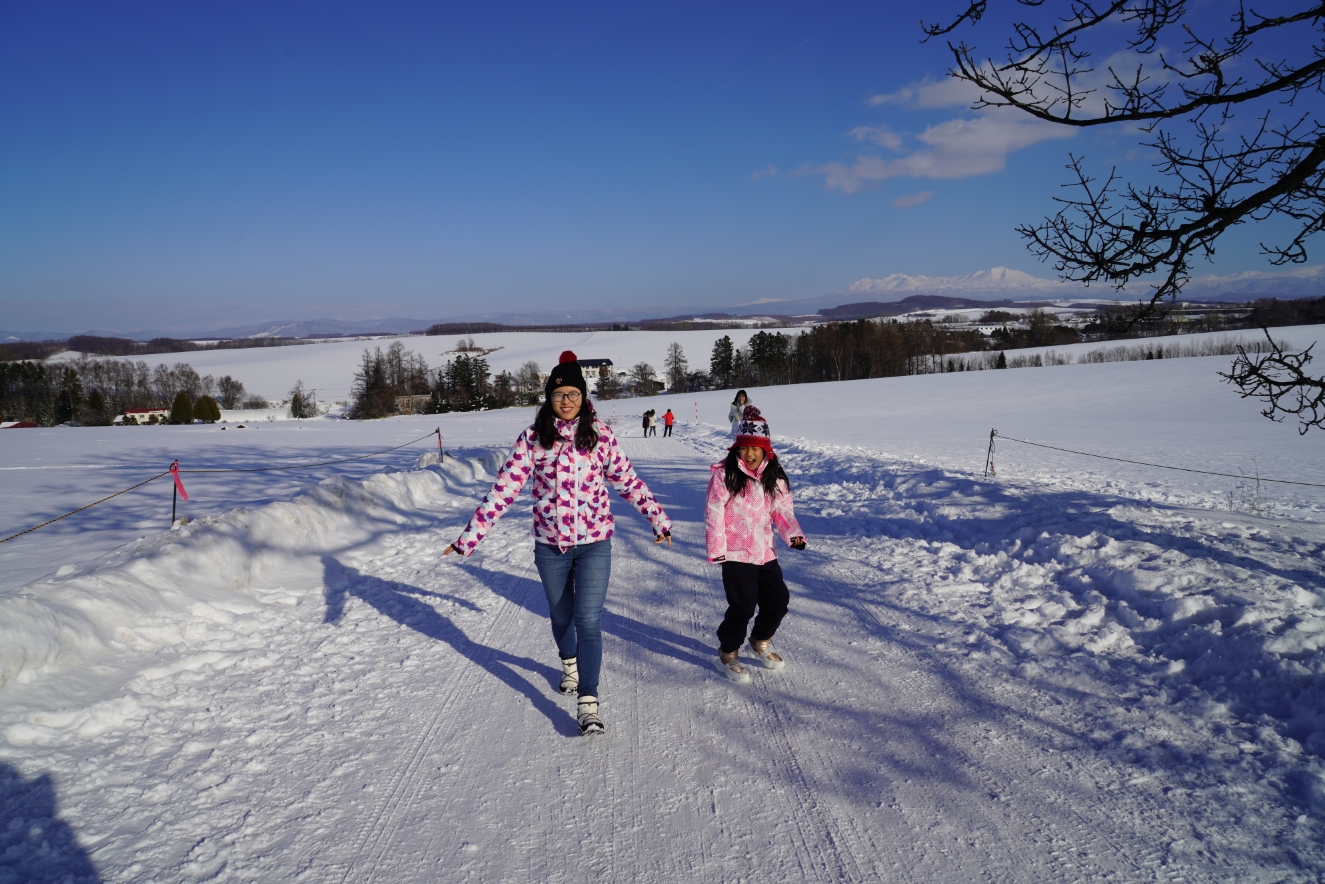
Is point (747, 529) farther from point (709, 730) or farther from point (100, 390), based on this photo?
point (100, 390)

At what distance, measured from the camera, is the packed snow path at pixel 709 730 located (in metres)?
2.78

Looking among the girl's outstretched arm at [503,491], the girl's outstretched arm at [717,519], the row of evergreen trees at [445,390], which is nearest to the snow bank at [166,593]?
the girl's outstretched arm at [503,491]

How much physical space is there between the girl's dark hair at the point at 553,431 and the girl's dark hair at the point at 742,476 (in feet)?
3.20

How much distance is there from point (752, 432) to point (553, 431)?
1357 millimetres

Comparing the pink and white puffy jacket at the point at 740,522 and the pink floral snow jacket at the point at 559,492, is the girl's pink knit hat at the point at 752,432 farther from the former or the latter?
the pink floral snow jacket at the point at 559,492

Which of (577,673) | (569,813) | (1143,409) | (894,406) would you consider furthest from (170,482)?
(1143,409)

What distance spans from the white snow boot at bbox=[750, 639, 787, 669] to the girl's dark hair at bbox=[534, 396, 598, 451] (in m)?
1.89

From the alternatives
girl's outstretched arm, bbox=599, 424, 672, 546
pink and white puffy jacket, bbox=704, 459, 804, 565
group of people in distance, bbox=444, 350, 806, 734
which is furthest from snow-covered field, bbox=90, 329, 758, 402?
girl's outstretched arm, bbox=599, 424, 672, 546

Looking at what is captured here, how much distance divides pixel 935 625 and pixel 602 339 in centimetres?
12441

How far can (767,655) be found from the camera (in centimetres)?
455

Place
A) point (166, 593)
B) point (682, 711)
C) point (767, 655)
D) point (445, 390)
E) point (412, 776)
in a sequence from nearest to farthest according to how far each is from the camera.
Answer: point (412, 776), point (682, 711), point (767, 655), point (166, 593), point (445, 390)

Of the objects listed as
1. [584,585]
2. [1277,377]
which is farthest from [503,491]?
[1277,377]

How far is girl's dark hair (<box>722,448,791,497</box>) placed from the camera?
434 centimetres

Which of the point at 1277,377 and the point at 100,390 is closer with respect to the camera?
the point at 1277,377
